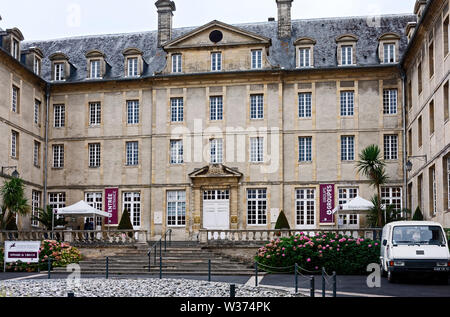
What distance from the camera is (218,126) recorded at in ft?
127

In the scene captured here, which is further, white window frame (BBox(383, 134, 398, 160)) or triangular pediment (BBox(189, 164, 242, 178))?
triangular pediment (BBox(189, 164, 242, 178))

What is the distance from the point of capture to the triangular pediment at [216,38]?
38375 millimetres

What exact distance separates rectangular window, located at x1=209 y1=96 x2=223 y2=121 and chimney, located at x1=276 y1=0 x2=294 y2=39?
5435 mm

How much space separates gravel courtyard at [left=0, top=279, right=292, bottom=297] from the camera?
18891 mm

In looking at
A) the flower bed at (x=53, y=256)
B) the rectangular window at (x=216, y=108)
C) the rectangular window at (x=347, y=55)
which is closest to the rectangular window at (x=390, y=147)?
the rectangular window at (x=347, y=55)

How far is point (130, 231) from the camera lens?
3412 centimetres

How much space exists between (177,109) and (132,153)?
339cm

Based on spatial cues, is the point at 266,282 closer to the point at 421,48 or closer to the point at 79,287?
the point at 79,287

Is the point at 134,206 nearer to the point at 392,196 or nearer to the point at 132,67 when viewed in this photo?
the point at 132,67

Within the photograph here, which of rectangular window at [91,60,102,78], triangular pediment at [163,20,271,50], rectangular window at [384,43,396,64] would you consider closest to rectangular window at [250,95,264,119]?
triangular pediment at [163,20,271,50]

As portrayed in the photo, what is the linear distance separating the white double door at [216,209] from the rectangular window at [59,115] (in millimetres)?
9267

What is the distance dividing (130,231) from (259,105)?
972 cm

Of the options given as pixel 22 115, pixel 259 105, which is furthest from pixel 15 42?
pixel 259 105

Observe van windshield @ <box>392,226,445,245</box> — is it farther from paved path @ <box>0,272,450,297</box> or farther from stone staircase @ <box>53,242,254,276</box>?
stone staircase @ <box>53,242,254,276</box>
